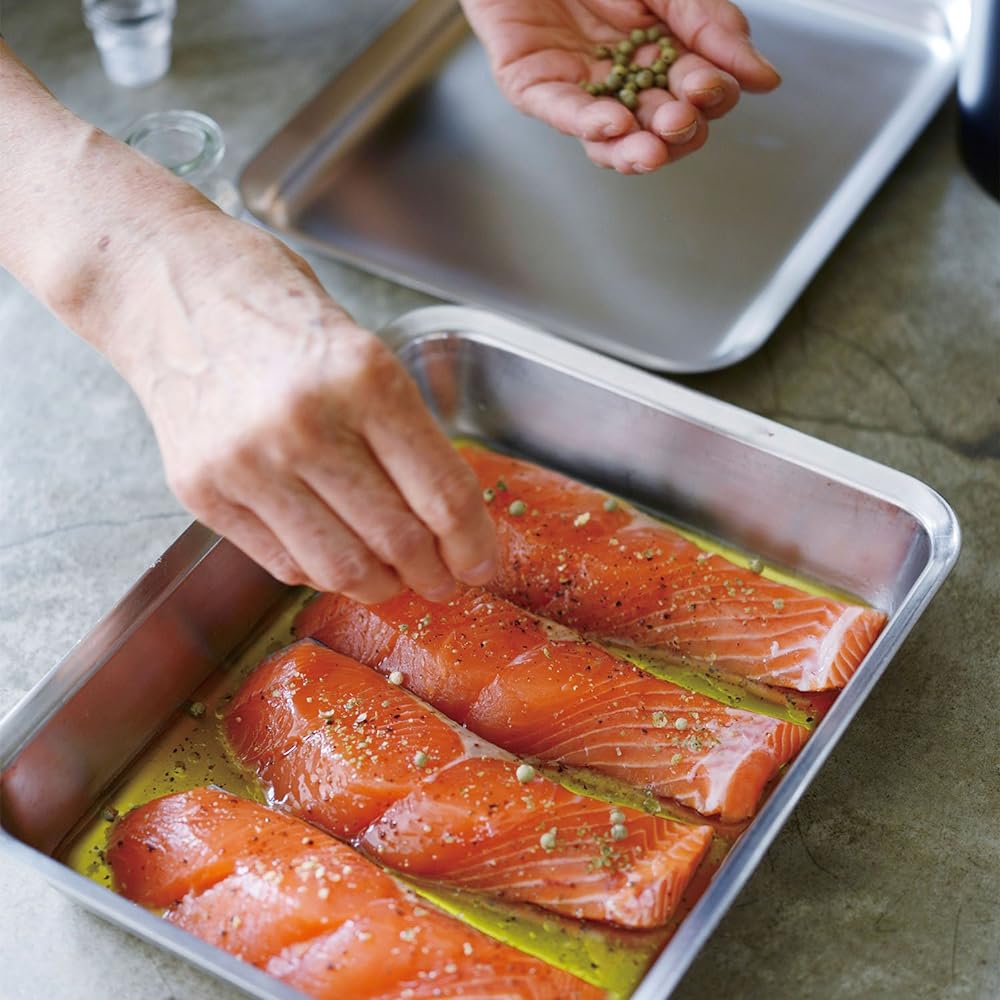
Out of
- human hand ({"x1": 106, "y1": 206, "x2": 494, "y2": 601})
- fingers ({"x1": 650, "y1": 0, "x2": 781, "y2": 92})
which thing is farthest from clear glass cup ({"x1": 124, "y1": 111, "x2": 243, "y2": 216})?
human hand ({"x1": 106, "y1": 206, "x2": 494, "y2": 601})

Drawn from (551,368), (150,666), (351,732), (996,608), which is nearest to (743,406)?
(551,368)

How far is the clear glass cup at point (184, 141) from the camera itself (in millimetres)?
2297

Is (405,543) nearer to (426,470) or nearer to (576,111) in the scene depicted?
(426,470)

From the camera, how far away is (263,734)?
1635 mm

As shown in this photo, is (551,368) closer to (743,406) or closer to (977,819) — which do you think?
(743,406)

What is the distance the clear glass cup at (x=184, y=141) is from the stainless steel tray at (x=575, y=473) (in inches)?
23.2

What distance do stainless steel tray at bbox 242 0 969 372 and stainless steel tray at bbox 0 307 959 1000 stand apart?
18 cm

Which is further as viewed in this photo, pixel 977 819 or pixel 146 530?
pixel 146 530

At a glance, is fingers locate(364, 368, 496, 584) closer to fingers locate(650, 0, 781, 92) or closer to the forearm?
the forearm

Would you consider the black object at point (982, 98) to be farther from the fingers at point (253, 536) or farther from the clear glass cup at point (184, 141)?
the fingers at point (253, 536)

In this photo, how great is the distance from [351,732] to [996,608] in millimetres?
917

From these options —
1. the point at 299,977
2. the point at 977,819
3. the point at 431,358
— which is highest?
the point at 431,358

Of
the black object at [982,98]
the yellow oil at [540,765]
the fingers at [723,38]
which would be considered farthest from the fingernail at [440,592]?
the black object at [982,98]

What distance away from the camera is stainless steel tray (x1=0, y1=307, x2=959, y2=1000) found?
4.64 feet
